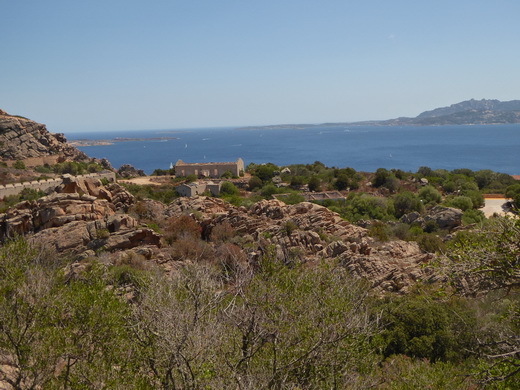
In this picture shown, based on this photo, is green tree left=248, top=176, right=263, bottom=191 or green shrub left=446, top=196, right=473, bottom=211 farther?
green tree left=248, top=176, right=263, bottom=191

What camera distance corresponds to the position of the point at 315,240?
76.6 feet

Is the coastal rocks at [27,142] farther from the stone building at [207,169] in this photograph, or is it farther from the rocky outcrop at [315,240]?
the rocky outcrop at [315,240]

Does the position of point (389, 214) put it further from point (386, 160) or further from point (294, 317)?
point (386, 160)

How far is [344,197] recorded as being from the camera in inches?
1727

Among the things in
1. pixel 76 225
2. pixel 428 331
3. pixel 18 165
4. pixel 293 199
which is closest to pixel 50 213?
pixel 76 225

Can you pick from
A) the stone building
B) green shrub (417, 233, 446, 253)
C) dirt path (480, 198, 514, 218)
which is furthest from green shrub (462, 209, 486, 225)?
the stone building

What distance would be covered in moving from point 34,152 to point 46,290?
53.9m

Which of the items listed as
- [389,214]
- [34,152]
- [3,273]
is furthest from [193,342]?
[34,152]

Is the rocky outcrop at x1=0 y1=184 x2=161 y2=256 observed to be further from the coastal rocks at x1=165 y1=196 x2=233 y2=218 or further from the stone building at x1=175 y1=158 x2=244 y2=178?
the stone building at x1=175 y1=158 x2=244 y2=178

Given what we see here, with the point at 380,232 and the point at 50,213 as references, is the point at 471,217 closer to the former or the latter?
the point at 380,232

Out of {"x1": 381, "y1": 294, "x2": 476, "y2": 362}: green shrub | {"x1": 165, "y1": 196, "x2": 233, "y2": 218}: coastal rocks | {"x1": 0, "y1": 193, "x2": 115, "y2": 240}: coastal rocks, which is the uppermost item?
{"x1": 0, "y1": 193, "x2": 115, "y2": 240}: coastal rocks

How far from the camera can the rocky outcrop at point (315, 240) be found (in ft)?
65.5

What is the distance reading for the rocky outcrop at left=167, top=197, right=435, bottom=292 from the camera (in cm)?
1995

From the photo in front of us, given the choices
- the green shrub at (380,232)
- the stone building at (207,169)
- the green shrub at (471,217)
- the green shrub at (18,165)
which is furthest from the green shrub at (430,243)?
the green shrub at (18,165)
